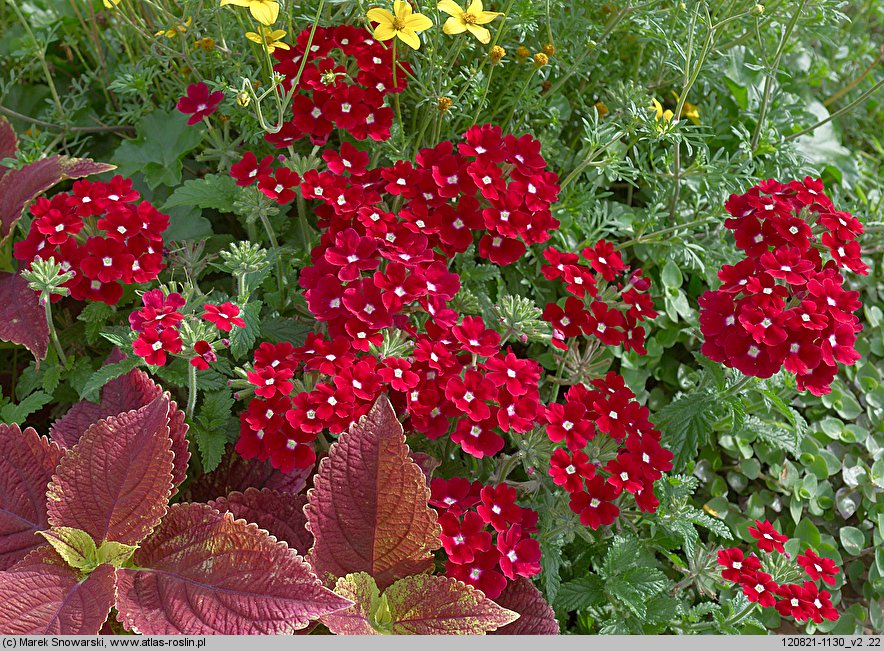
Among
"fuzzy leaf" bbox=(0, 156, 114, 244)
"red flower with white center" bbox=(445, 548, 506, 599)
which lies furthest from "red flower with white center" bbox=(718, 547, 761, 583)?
"fuzzy leaf" bbox=(0, 156, 114, 244)

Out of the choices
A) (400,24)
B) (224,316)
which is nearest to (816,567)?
(224,316)

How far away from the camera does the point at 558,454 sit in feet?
5.20

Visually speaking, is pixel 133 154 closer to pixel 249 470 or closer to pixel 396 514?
pixel 249 470

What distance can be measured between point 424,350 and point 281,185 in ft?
1.64

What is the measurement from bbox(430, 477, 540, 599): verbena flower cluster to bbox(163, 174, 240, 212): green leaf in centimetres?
90

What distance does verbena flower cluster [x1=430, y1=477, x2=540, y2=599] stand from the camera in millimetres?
1526

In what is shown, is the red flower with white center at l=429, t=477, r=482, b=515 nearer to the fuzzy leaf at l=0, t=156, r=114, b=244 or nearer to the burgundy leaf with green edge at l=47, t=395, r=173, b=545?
the burgundy leaf with green edge at l=47, t=395, r=173, b=545

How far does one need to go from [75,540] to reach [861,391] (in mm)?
2127

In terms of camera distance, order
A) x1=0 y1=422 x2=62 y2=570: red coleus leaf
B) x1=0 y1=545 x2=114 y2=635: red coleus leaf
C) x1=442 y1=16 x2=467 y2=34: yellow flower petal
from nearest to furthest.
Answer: x1=0 y1=545 x2=114 y2=635: red coleus leaf, x1=0 y1=422 x2=62 y2=570: red coleus leaf, x1=442 y1=16 x2=467 y2=34: yellow flower petal

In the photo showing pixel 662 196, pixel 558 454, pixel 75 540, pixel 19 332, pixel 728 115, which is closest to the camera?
pixel 75 540

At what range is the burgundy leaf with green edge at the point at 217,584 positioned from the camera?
1337 mm

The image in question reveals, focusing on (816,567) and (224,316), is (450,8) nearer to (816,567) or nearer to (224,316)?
(224,316)

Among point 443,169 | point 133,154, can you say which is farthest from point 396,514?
point 133,154

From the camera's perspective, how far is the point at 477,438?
1586 millimetres
